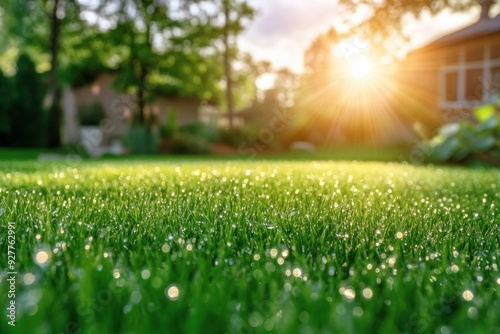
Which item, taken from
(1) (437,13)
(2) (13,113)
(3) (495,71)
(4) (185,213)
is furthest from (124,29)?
(4) (185,213)

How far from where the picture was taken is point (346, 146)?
2516 centimetres

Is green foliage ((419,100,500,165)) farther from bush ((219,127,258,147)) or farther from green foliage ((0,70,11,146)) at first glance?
green foliage ((0,70,11,146))

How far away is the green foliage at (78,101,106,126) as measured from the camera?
25312 millimetres

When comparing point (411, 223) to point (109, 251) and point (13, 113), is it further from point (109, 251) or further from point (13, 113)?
point (13, 113)

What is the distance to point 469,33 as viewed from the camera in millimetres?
18688

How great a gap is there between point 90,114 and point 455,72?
54.0 ft

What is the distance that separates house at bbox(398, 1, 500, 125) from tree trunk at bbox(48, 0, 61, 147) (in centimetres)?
1414

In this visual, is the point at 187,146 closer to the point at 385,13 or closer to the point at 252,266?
the point at 385,13

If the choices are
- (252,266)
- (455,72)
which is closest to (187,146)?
(455,72)

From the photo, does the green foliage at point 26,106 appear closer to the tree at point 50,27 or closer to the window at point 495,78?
the tree at point 50,27

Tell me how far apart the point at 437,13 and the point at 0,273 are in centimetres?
Result: 2334

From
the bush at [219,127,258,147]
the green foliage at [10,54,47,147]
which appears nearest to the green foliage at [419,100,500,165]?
the bush at [219,127,258,147]

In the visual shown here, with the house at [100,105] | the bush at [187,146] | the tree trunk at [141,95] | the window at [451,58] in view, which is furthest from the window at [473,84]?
the house at [100,105]

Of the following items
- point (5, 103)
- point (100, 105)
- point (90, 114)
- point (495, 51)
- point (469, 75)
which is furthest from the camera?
point (100, 105)
